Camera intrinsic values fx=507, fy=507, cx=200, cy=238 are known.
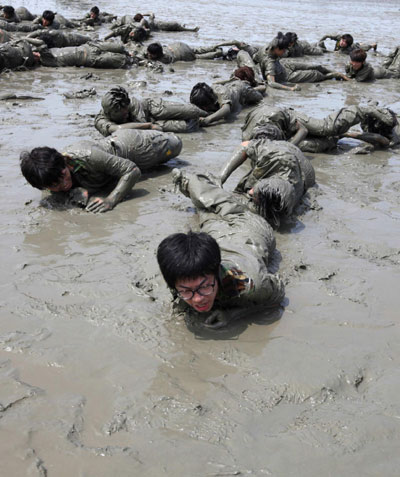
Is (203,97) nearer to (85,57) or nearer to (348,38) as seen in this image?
(85,57)

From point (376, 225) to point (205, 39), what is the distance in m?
11.2

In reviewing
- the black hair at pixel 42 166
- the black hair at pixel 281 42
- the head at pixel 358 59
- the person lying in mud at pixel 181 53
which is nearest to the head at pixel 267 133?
the black hair at pixel 42 166

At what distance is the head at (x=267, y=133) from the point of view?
4.97 meters

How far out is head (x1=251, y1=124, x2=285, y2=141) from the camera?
4969 millimetres

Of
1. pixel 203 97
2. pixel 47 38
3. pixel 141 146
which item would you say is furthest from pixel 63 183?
pixel 47 38

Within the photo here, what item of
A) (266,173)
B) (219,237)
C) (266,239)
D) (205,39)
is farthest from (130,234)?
(205,39)

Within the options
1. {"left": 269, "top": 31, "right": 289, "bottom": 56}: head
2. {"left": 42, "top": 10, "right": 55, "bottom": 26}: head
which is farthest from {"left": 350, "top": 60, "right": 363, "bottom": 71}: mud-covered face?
{"left": 42, "top": 10, "right": 55, "bottom": 26}: head

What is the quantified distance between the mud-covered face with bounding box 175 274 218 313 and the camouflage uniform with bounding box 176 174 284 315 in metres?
0.16

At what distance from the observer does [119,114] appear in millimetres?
5551

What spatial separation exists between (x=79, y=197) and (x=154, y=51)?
6.99m

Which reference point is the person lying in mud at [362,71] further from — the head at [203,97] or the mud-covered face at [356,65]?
the head at [203,97]

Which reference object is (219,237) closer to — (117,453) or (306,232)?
(306,232)

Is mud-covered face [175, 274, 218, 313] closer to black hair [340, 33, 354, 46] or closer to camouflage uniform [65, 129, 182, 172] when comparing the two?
camouflage uniform [65, 129, 182, 172]

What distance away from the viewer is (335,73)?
384 inches
